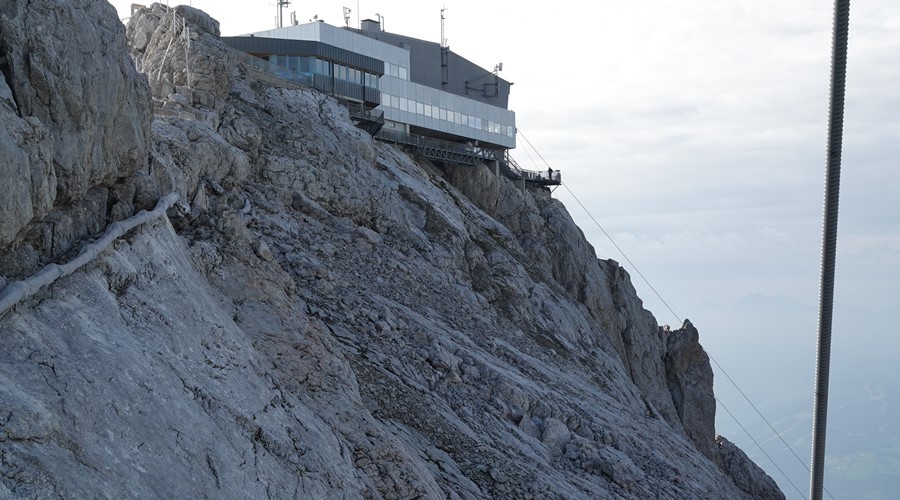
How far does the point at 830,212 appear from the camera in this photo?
1362 cm

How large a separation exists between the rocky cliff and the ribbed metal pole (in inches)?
328

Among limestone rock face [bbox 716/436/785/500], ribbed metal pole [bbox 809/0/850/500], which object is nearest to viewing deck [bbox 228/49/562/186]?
limestone rock face [bbox 716/436/785/500]

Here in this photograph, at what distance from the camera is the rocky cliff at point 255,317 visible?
40.6ft

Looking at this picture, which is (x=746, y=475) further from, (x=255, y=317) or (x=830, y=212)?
(x=830, y=212)

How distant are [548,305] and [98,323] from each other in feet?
105

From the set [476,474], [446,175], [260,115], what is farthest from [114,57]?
[446,175]

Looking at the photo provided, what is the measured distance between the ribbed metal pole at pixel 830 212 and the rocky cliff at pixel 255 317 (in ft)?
27.4

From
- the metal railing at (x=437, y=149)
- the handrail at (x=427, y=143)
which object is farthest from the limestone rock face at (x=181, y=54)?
the handrail at (x=427, y=143)

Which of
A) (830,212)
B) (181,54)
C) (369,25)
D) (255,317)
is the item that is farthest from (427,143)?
(830,212)

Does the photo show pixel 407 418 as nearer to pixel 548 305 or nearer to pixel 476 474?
pixel 476 474

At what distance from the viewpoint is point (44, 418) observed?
420 inches

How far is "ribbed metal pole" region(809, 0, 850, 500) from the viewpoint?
12.8 m

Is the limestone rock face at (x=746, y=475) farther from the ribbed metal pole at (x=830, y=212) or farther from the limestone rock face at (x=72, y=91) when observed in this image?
the limestone rock face at (x=72, y=91)

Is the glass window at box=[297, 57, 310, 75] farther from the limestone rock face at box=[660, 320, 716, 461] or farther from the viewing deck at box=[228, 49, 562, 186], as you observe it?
the limestone rock face at box=[660, 320, 716, 461]
